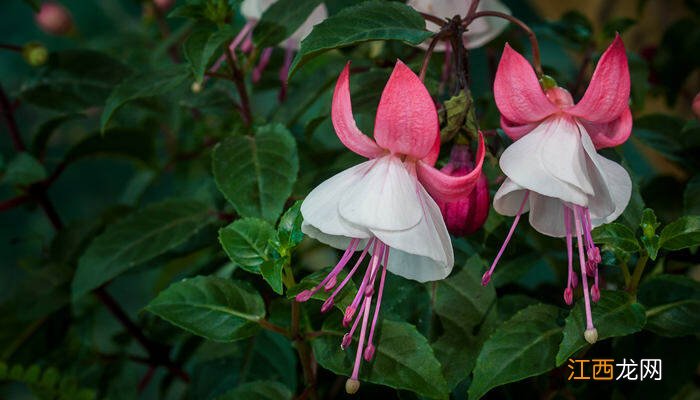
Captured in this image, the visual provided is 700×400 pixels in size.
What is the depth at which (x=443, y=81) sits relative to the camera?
0.75 m

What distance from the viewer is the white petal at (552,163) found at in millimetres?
467

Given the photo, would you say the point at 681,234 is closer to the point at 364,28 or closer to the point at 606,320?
the point at 606,320

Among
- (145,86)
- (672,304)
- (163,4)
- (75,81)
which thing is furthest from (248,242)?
(163,4)

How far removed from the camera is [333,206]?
489 millimetres

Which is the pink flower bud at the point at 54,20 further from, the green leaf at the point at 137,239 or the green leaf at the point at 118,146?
the green leaf at the point at 137,239

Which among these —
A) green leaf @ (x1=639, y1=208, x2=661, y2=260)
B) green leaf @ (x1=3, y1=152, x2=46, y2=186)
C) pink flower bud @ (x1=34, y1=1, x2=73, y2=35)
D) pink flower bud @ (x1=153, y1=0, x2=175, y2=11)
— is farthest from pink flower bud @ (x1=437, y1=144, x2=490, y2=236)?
pink flower bud @ (x1=34, y1=1, x2=73, y2=35)

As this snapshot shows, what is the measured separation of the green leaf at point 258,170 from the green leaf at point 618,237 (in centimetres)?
25

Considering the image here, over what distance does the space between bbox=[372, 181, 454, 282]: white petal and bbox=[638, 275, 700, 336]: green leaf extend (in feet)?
0.62

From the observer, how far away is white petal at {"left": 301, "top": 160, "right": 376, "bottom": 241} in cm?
47

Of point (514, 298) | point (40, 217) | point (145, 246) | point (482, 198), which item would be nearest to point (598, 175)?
point (482, 198)

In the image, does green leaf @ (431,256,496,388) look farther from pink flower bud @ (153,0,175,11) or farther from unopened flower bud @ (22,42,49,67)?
pink flower bud @ (153,0,175,11)

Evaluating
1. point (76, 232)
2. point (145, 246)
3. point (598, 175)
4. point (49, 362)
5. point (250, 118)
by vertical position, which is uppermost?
point (598, 175)

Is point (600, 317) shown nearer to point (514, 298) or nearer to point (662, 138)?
point (514, 298)

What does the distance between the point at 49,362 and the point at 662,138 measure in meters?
0.75
